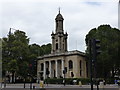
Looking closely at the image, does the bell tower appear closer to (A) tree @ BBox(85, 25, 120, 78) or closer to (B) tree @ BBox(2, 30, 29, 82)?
(A) tree @ BBox(85, 25, 120, 78)

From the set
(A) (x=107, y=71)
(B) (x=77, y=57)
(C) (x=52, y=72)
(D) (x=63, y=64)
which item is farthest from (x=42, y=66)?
(A) (x=107, y=71)

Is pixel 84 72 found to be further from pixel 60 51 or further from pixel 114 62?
pixel 114 62

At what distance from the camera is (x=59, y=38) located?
299ft

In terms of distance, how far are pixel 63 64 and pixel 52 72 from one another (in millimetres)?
7256

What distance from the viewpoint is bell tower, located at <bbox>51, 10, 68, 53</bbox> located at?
9119cm

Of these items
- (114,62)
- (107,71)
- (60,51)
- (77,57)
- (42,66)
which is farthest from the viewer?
(42,66)

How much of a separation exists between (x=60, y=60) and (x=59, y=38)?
806cm

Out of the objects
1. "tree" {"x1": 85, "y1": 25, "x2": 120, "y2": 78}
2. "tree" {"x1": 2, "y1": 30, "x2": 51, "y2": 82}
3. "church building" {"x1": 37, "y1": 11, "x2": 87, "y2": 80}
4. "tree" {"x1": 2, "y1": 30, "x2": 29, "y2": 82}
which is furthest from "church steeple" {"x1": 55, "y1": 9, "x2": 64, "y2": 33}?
"tree" {"x1": 2, "y1": 30, "x2": 29, "y2": 82}

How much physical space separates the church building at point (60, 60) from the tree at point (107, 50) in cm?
1458

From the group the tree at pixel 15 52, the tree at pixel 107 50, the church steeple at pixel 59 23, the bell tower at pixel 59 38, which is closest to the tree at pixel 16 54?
the tree at pixel 15 52

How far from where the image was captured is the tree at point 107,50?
202ft

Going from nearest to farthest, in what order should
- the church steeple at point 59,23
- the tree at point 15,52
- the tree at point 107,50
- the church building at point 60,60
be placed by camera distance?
the tree at point 107,50, the tree at point 15,52, the church building at point 60,60, the church steeple at point 59,23

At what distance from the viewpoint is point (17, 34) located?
70000 millimetres

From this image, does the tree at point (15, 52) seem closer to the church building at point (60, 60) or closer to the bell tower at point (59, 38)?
the church building at point (60, 60)
